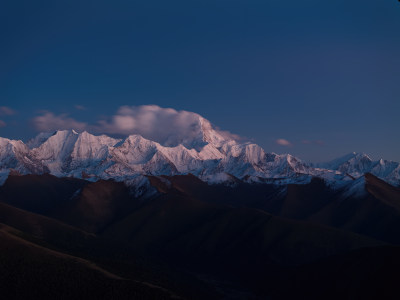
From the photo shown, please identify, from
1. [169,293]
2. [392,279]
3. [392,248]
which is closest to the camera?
→ [392,279]

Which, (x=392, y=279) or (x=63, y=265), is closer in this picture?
(x=392, y=279)

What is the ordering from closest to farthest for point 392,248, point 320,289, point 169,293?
point 169,293 → point 392,248 → point 320,289

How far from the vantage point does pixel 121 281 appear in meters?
160

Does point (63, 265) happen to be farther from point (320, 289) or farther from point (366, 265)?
point (366, 265)

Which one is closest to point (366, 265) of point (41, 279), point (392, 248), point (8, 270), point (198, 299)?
point (392, 248)

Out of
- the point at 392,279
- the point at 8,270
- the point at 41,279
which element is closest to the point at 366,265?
the point at 392,279

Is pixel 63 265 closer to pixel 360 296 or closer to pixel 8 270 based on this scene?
pixel 8 270

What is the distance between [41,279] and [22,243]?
93.0ft

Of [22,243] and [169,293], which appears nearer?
[169,293]

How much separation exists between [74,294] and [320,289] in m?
87.5

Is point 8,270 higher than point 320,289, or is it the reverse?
point 320,289

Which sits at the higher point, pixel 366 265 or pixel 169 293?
pixel 366 265

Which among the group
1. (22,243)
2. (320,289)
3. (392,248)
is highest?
(392,248)

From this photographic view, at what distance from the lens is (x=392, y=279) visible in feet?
486
